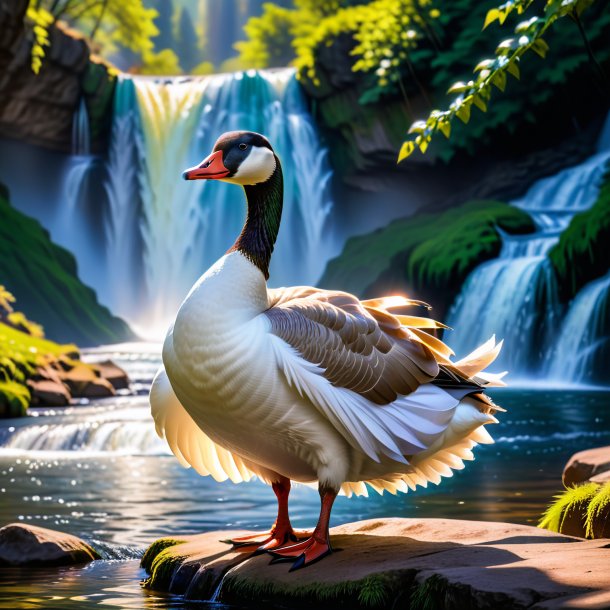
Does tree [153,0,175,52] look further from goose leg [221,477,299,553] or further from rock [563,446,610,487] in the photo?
goose leg [221,477,299,553]

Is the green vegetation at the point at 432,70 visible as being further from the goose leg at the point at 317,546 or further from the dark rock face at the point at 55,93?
the goose leg at the point at 317,546

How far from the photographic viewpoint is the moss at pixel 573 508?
240 inches

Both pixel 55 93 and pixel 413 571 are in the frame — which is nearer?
pixel 413 571

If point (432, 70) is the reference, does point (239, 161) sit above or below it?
below

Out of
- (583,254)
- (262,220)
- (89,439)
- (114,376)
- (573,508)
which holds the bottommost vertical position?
(114,376)

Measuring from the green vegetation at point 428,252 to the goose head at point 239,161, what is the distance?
18743 mm

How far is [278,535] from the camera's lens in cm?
552

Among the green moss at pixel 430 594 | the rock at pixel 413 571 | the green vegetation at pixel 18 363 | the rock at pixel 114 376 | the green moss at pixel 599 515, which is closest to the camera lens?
the rock at pixel 413 571

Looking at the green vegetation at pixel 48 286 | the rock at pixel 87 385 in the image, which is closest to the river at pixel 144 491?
the rock at pixel 87 385

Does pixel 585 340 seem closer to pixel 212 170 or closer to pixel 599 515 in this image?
pixel 599 515

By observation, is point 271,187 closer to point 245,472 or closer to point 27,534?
point 245,472

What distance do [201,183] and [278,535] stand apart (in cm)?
2839

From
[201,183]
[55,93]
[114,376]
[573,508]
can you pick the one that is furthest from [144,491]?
[55,93]

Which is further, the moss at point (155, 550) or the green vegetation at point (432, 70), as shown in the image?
the green vegetation at point (432, 70)
